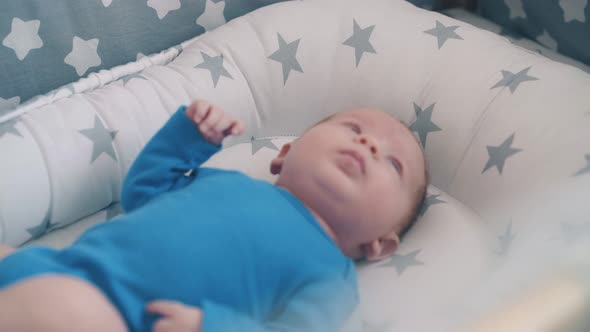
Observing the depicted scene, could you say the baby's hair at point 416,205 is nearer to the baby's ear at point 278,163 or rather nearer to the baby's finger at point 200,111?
the baby's ear at point 278,163

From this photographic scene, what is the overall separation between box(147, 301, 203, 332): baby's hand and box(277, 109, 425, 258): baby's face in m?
0.23

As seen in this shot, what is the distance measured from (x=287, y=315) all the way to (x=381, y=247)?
0.66ft

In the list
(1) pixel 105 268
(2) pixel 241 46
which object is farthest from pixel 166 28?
(1) pixel 105 268

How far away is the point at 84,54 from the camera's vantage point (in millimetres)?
1037

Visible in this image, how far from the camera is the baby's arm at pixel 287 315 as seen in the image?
0.65 m

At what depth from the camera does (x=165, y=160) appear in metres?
0.86

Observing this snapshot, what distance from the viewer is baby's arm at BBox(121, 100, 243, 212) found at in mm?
852

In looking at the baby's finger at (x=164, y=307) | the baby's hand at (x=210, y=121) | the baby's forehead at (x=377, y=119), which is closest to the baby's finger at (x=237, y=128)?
the baby's hand at (x=210, y=121)

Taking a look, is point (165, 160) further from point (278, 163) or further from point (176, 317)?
point (176, 317)

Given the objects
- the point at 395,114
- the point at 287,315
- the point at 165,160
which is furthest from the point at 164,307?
the point at 395,114

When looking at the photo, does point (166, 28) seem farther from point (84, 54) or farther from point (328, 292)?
point (328, 292)

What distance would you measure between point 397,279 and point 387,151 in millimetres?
163

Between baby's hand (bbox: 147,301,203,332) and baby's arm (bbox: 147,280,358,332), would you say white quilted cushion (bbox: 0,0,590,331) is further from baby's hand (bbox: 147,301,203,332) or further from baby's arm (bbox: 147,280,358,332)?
baby's hand (bbox: 147,301,203,332)

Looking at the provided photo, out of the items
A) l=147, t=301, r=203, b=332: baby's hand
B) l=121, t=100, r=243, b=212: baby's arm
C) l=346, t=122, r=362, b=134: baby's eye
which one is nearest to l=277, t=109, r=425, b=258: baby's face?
l=346, t=122, r=362, b=134: baby's eye
